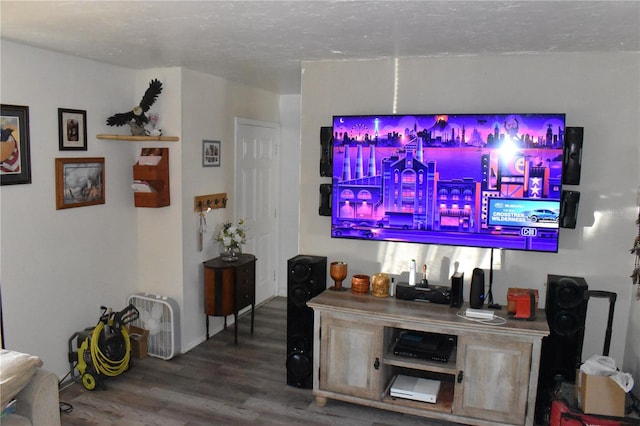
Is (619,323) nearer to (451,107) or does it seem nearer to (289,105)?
(451,107)

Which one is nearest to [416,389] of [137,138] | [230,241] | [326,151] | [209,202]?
[326,151]

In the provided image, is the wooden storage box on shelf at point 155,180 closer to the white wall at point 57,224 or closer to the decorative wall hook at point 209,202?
the white wall at point 57,224

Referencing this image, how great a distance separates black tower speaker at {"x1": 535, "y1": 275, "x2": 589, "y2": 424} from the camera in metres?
3.23

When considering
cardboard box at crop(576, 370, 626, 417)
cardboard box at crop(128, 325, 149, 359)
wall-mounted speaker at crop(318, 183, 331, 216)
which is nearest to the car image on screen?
cardboard box at crop(576, 370, 626, 417)

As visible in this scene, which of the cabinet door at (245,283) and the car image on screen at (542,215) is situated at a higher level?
the car image on screen at (542,215)

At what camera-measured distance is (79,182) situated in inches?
155

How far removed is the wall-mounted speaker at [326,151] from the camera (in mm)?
3838

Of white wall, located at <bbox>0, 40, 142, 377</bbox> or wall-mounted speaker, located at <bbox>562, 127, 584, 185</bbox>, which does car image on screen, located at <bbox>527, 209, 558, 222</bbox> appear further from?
white wall, located at <bbox>0, 40, 142, 377</bbox>

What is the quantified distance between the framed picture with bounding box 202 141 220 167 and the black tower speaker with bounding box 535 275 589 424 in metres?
2.92

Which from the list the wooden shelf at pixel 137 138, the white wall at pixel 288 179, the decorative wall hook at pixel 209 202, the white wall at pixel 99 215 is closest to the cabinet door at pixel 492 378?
the white wall at pixel 99 215

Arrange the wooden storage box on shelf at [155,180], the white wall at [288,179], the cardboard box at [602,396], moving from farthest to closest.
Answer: the white wall at [288,179] < the wooden storage box on shelf at [155,180] < the cardboard box at [602,396]

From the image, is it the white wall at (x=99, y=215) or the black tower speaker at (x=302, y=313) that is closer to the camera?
the white wall at (x=99, y=215)

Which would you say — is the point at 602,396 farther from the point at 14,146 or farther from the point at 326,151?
the point at 14,146

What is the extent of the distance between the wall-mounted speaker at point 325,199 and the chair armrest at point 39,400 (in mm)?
2032
